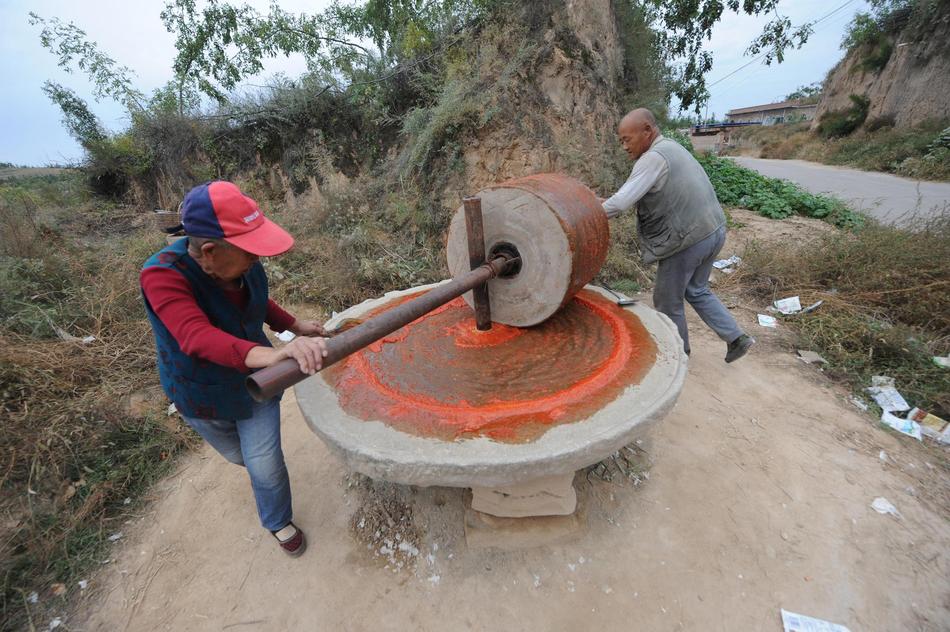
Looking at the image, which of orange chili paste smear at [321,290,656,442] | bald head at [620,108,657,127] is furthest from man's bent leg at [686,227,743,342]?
bald head at [620,108,657,127]

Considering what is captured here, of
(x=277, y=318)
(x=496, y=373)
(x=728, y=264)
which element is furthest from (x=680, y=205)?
(x=728, y=264)

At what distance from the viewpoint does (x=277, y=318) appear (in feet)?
6.55

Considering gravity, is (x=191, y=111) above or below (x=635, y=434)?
above

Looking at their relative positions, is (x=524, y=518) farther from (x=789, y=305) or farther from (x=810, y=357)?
(x=789, y=305)

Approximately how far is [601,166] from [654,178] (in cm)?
305

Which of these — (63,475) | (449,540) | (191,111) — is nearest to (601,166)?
(449,540)

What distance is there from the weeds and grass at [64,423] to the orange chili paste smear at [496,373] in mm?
1787

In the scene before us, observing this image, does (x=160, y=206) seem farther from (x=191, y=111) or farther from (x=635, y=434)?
(x=635, y=434)

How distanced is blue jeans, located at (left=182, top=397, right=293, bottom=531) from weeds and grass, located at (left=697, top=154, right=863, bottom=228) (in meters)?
8.06

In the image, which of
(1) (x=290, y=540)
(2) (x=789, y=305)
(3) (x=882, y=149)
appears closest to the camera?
(1) (x=290, y=540)

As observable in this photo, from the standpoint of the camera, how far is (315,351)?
4.06 feet

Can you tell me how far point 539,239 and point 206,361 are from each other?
1.63 m

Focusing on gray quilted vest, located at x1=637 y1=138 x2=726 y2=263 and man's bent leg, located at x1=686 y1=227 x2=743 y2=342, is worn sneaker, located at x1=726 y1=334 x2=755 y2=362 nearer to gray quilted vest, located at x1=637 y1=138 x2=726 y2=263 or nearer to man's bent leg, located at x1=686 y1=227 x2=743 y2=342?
man's bent leg, located at x1=686 y1=227 x2=743 y2=342

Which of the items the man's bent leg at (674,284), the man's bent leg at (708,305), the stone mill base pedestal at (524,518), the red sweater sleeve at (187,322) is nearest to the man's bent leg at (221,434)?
the red sweater sleeve at (187,322)
